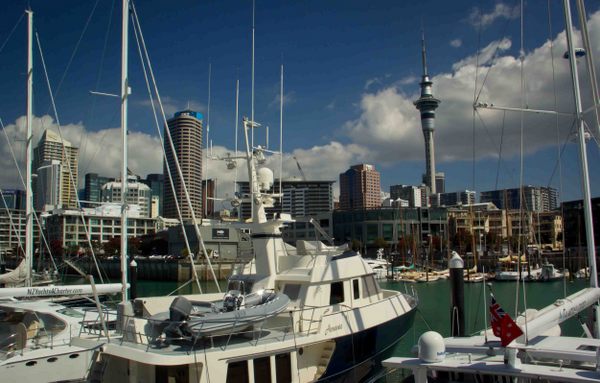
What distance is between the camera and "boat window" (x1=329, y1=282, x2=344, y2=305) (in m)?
14.3

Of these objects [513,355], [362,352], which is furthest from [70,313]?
[513,355]

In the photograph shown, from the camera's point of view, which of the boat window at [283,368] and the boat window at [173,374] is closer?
the boat window at [173,374]

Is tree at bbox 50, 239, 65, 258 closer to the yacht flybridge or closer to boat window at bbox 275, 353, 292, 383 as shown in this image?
the yacht flybridge

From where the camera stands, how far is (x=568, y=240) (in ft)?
265

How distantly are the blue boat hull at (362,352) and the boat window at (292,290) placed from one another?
1.93m

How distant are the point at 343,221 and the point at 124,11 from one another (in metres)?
100

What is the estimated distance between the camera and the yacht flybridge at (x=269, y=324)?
10.4m

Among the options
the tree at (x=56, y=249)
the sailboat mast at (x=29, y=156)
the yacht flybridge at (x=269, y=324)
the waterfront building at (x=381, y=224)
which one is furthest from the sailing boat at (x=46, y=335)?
the waterfront building at (x=381, y=224)

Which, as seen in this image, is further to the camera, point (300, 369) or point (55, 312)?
point (55, 312)

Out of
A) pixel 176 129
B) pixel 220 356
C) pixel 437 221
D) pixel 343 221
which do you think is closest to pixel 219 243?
pixel 343 221

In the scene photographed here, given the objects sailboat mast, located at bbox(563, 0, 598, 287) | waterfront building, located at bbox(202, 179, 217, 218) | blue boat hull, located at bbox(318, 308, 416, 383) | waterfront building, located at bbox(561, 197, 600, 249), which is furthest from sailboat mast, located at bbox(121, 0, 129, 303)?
waterfront building, located at bbox(561, 197, 600, 249)

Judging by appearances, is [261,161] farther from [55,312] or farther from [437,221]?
[437,221]

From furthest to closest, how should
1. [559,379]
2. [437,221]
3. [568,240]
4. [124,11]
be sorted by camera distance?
[437,221] < [568,240] < [124,11] < [559,379]

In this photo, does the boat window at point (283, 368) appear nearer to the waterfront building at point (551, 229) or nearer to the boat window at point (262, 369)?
the boat window at point (262, 369)
